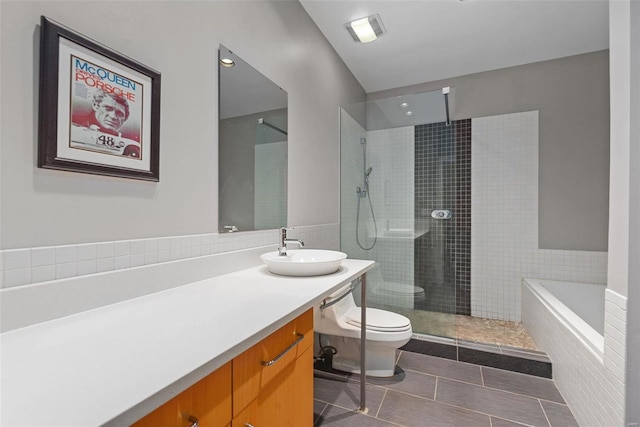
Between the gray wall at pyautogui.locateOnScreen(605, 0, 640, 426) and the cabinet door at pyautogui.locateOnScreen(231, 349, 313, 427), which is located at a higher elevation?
the gray wall at pyautogui.locateOnScreen(605, 0, 640, 426)

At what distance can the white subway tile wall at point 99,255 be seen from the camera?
763 millimetres

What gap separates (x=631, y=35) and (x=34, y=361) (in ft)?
6.82

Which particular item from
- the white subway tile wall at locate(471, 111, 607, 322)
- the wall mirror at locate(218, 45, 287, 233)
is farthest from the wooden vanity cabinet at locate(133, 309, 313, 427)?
the white subway tile wall at locate(471, 111, 607, 322)

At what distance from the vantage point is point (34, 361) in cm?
59

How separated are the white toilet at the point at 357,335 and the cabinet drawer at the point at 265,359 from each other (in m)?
0.81

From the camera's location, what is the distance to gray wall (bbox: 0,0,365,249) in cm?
77

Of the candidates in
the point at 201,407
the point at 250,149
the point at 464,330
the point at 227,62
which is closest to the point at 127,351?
Result: the point at 201,407

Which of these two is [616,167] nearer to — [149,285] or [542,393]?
[542,393]

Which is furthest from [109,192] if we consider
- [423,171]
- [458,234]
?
[458,234]

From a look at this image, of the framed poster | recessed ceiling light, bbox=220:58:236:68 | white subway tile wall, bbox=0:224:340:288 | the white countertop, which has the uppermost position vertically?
recessed ceiling light, bbox=220:58:236:68

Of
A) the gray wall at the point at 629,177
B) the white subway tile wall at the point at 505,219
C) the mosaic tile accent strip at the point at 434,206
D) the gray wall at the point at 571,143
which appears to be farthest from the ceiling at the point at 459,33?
the gray wall at the point at 629,177

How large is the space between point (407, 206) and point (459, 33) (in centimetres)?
147

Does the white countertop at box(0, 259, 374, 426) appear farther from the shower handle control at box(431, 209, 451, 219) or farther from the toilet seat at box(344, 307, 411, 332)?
the shower handle control at box(431, 209, 451, 219)

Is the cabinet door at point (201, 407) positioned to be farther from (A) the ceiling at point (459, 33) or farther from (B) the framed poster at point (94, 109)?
(A) the ceiling at point (459, 33)
